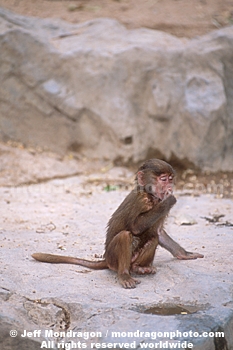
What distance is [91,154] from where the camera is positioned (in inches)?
379

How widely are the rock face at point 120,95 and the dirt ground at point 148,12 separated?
2.16ft

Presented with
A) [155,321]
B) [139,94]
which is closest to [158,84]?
[139,94]

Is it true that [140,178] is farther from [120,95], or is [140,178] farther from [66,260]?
[120,95]

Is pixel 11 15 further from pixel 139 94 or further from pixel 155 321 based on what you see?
pixel 155 321

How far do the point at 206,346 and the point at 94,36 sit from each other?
24.0 ft

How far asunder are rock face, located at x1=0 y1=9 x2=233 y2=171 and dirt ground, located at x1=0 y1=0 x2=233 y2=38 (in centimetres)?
66

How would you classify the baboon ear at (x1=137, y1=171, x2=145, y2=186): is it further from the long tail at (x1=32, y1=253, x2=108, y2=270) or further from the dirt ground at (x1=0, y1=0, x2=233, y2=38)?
the dirt ground at (x1=0, y1=0, x2=233, y2=38)

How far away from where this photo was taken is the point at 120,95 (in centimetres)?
956

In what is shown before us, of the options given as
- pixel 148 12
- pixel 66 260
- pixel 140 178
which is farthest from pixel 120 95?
pixel 66 260

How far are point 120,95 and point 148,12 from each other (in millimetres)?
2319

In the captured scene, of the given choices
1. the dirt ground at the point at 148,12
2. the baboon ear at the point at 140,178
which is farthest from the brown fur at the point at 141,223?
the dirt ground at the point at 148,12

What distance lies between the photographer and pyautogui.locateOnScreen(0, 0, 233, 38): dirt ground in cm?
1038

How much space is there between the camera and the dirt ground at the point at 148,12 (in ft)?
34.0

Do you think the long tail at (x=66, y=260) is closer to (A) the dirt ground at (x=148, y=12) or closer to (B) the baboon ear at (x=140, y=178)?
(B) the baboon ear at (x=140, y=178)
